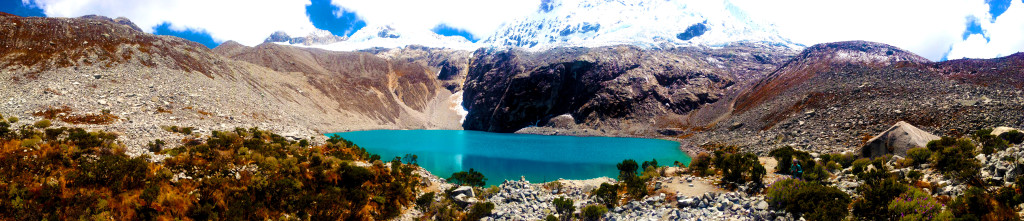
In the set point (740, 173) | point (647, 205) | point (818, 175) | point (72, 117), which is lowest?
point (647, 205)

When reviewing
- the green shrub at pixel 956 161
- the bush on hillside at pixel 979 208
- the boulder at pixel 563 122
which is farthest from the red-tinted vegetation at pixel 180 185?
the boulder at pixel 563 122

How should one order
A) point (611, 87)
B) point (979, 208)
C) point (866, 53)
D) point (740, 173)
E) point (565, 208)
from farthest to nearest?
point (611, 87) → point (866, 53) → point (740, 173) → point (565, 208) → point (979, 208)

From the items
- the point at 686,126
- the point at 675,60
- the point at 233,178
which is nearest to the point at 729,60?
the point at 675,60

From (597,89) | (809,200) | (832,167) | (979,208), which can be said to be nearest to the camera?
(979,208)

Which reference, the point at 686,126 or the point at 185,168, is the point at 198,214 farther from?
the point at 686,126

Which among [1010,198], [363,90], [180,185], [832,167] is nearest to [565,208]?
[1010,198]

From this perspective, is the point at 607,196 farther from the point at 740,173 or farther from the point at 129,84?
the point at 129,84
